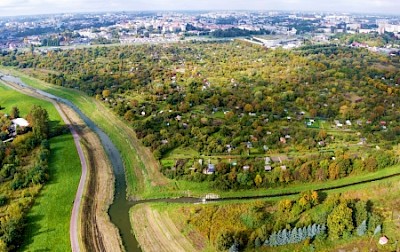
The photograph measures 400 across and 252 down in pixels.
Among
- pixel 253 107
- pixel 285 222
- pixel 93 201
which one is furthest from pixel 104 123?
pixel 285 222

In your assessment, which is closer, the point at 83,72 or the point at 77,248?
the point at 77,248

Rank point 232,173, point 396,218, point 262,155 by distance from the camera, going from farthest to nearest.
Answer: point 262,155
point 232,173
point 396,218

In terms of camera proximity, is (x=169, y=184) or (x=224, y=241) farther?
(x=169, y=184)

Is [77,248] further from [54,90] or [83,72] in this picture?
[83,72]

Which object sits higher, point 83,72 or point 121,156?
point 83,72

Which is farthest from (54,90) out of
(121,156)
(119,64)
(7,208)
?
(7,208)

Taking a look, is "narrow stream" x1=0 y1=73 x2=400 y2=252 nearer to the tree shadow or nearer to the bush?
the tree shadow

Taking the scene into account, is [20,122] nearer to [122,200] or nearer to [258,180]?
[122,200]
